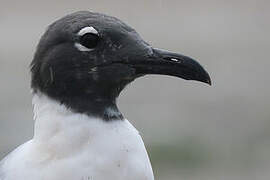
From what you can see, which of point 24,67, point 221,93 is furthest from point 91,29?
point 24,67

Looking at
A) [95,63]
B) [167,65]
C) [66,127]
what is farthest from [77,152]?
[167,65]

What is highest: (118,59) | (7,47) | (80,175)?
(118,59)

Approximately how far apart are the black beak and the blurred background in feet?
9.84

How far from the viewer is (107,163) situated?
2889mm

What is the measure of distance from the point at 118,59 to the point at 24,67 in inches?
218

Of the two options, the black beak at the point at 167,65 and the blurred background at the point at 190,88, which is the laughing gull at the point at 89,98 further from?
the blurred background at the point at 190,88

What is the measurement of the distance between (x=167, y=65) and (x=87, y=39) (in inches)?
10.0

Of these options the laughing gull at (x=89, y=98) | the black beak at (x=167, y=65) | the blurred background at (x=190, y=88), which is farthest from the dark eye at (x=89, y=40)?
the blurred background at (x=190, y=88)

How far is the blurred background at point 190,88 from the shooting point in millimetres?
6648

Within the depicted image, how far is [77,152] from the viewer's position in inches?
114

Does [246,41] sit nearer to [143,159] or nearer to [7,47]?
[7,47]

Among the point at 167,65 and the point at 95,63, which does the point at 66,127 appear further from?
the point at 167,65

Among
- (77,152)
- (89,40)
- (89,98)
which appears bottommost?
(77,152)

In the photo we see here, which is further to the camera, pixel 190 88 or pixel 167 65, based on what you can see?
pixel 190 88
